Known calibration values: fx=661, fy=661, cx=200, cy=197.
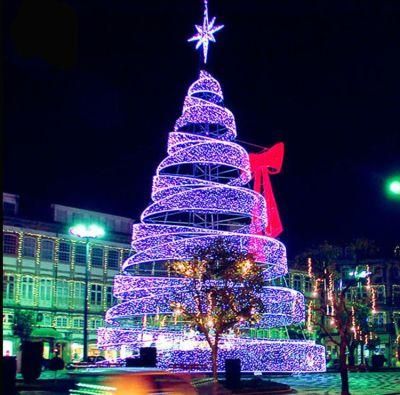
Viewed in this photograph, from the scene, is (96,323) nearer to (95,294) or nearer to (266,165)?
(95,294)

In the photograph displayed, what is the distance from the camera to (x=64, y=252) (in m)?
61.3

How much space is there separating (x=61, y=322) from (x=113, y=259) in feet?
28.8

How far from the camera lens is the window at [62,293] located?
60031 millimetres

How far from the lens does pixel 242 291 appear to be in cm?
3112

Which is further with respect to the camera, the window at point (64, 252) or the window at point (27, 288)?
the window at point (64, 252)

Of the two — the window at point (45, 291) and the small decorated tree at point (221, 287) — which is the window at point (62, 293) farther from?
the small decorated tree at point (221, 287)

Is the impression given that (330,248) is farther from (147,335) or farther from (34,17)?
(34,17)

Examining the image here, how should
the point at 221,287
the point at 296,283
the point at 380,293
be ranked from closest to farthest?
the point at 221,287 → the point at 296,283 → the point at 380,293

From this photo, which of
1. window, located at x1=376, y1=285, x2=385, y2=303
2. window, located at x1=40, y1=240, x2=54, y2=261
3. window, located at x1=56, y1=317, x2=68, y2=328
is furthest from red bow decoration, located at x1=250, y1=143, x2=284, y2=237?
window, located at x1=376, y1=285, x2=385, y2=303

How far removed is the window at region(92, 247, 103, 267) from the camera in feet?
209

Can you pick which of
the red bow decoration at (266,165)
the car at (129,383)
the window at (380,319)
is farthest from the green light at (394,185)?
the window at (380,319)

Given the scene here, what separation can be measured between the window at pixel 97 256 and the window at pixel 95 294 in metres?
2.12

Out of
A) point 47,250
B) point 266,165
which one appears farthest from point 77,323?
point 266,165

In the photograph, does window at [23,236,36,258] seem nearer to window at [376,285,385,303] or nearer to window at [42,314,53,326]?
window at [42,314,53,326]
